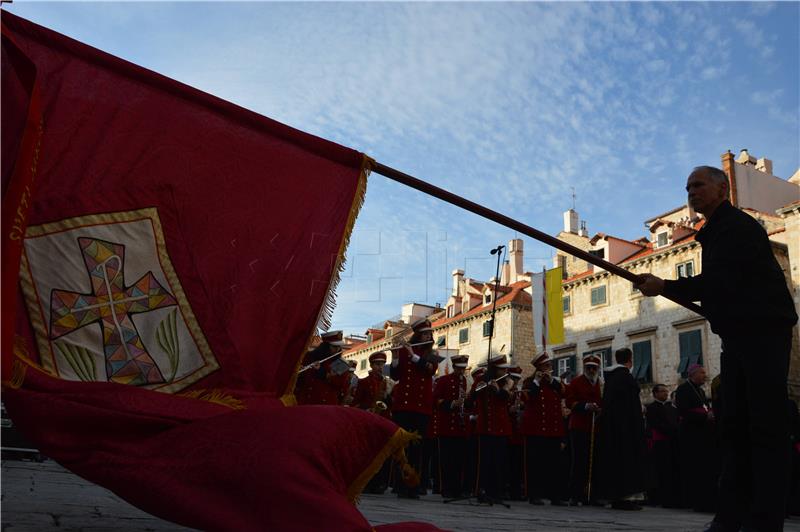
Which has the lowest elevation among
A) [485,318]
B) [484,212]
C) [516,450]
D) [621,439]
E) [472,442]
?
[516,450]

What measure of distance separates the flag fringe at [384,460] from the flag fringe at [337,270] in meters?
0.70

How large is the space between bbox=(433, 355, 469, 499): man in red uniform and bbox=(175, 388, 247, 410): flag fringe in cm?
754

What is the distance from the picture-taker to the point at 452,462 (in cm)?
1191

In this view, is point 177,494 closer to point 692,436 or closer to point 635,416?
point 635,416

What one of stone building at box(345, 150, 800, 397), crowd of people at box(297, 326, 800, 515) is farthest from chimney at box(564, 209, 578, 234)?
crowd of people at box(297, 326, 800, 515)

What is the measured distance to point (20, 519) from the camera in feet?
11.6

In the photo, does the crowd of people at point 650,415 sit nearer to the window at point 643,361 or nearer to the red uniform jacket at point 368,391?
the red uniform jacket at point 368,391

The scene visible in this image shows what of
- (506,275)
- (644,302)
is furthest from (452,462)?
(506,275)

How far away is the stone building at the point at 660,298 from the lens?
98.7 ft

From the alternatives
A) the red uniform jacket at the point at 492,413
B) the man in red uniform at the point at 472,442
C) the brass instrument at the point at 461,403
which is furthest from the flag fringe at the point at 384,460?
the man in red uniform at the point at 472,442

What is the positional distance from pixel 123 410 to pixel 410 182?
2.20 meters

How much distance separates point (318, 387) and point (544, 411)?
348cm

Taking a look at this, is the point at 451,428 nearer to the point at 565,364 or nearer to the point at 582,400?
the point at 582,400

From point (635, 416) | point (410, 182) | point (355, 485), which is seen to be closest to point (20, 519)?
point (355, 485)
